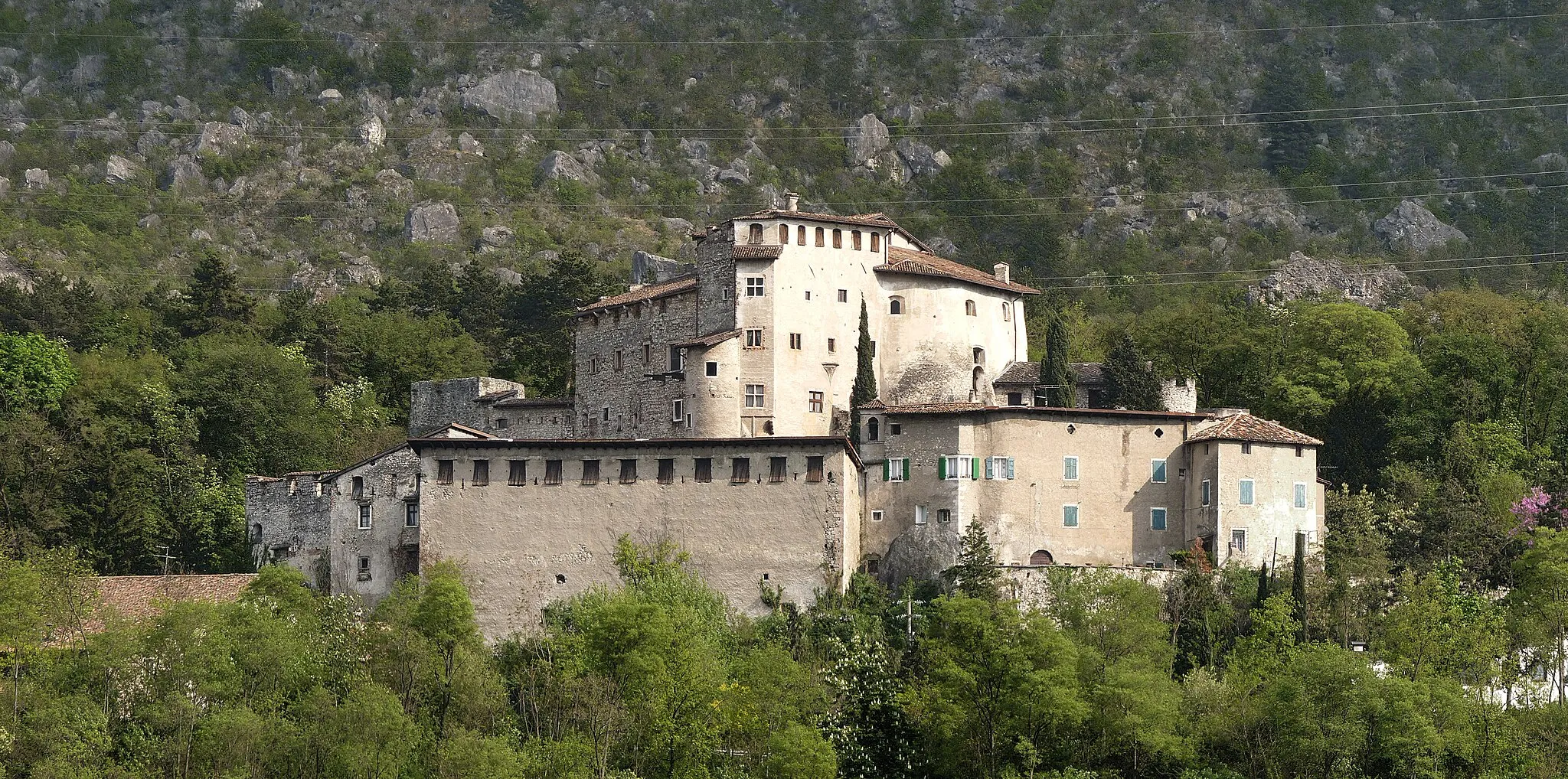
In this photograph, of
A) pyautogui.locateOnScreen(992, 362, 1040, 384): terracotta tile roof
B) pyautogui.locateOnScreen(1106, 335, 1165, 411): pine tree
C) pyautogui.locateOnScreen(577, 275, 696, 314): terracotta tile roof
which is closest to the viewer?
pyautogui.locateOnScreen(1106, 335, 1165, 411): pine tree

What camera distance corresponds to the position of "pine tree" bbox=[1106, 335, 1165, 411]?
7906 centimetres

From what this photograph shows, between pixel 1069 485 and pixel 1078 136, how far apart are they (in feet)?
291

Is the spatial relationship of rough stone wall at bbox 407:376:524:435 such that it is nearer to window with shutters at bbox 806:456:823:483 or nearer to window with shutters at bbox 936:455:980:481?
window with shutters at bbox 806:456:823:483

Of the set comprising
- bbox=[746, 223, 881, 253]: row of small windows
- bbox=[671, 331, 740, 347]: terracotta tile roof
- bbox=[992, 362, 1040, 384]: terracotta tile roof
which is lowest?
bbox=[992, 362, 1040, 384]: terracotta tile roof

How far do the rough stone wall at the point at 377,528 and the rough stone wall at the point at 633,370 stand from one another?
33.7ft

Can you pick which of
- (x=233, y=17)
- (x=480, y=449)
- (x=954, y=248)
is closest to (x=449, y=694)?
(x=480, y=449)

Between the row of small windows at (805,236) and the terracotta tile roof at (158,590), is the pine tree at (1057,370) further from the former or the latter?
the terracotta tile roof at (158,590)

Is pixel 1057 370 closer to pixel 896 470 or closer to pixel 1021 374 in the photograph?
pixel 1021 374

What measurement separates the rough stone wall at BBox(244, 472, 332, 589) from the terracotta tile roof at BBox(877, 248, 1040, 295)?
74.8 feet

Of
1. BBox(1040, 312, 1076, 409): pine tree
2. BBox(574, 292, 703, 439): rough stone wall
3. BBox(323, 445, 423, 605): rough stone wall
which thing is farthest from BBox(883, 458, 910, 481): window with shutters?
BBox(323, 445, 423, 605): rough stone wall

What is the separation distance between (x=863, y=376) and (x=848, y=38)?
314 ft

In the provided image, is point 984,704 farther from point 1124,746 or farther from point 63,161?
point 63,161

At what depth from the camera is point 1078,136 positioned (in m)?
159

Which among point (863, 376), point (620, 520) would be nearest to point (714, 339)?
point (863, 376)
